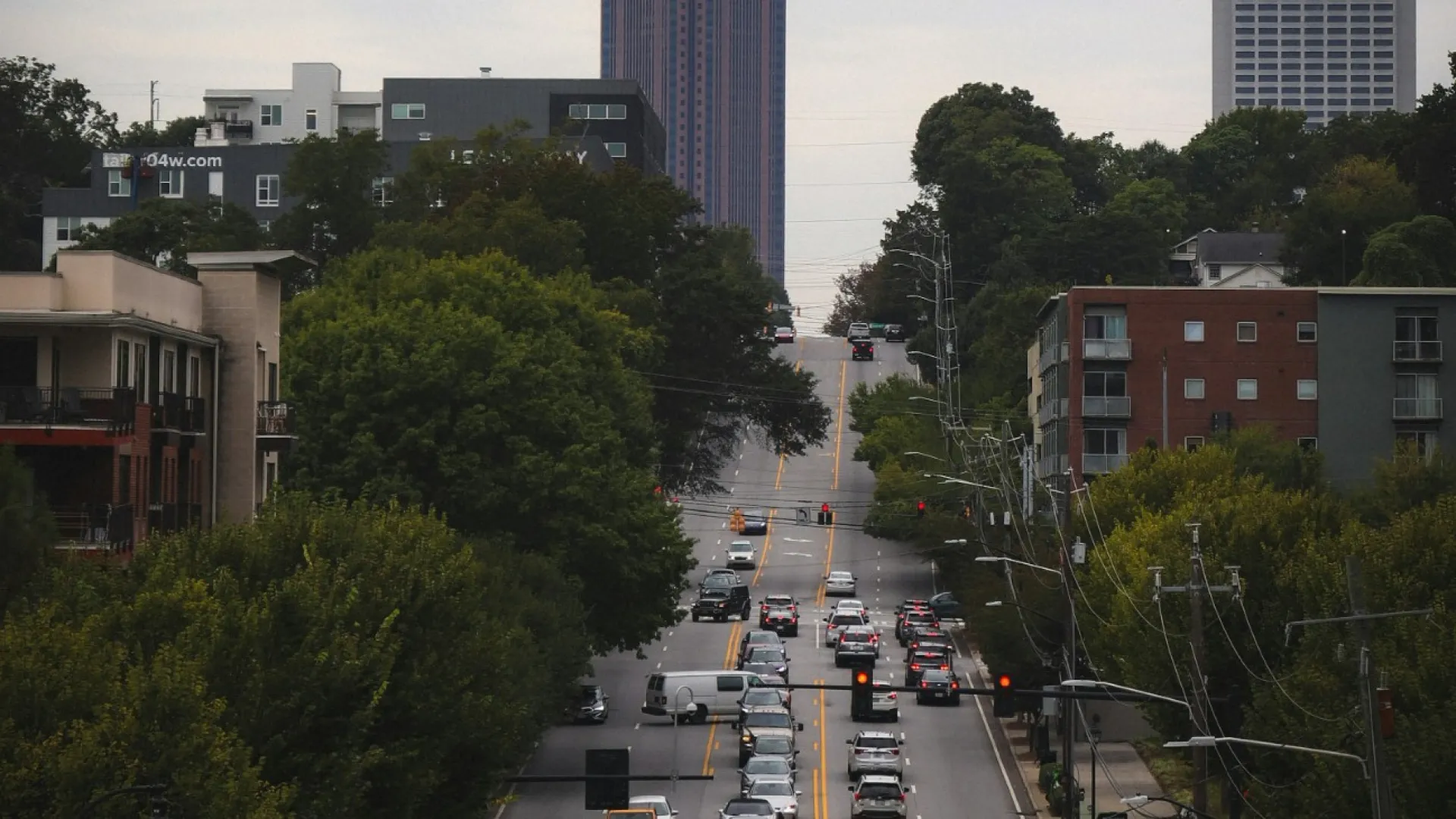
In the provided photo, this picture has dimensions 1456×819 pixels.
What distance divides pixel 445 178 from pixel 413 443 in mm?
53045

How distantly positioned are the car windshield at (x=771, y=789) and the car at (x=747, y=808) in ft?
10.1

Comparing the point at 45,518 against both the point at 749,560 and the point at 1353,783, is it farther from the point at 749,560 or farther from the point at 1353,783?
the point at 749,560

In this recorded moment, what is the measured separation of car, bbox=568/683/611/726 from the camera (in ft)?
253

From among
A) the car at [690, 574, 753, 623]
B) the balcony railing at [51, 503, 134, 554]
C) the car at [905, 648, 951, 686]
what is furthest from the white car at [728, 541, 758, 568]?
the balcony railing at [51, 503, 134, 554]

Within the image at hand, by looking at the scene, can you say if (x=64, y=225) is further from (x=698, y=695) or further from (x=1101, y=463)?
(x=698, y=695)

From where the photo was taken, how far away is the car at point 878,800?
59.6 m

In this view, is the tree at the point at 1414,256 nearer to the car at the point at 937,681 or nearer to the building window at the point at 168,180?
the car at the point at 937,681

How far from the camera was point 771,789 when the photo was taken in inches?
2434

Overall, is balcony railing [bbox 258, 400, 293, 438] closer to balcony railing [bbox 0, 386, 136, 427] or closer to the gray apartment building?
balcony railing [bbox 0, 386, 136, 427]

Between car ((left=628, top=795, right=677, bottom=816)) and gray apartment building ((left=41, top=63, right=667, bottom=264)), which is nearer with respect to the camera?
car ((left=628, top=795, right=677, bottom=816))

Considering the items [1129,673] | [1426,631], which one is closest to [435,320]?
[1129,673]

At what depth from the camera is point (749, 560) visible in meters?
124

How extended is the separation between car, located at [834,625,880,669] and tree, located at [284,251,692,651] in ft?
37.0

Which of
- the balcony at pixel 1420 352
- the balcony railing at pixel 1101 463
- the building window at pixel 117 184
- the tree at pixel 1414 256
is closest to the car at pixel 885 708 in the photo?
the balcony railing at pixel 1101 463
